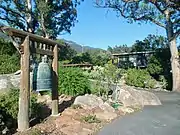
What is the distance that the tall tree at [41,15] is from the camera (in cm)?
2111

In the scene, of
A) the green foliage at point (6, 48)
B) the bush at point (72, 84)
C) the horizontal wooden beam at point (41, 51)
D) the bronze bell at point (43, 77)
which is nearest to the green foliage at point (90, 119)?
the bronze bell at point (43, 77)

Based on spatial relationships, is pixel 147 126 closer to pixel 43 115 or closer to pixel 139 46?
pixel 43 115

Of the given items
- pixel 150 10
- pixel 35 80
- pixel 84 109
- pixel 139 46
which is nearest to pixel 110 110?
pixel 84 109

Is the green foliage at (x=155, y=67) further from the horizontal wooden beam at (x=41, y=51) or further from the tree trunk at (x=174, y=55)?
the horizontal wooden beam at (x=41, y=51)

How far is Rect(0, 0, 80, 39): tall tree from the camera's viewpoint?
21109mm

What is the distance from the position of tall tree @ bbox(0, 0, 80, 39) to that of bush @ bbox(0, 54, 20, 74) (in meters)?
5.62

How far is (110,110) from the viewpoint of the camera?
7688 mm

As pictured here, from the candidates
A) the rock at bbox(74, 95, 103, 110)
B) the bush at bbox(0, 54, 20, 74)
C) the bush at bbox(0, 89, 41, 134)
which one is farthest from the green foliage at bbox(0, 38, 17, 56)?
the bush at bbox(0, 89, 41, 134)

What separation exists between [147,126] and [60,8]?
1829 centimetres

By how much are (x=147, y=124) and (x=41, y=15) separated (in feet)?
53.1

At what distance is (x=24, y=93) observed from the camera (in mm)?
5430

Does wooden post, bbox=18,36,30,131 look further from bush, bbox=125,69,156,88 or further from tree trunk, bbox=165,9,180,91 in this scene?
tree trunk, bbox=165,9,180,91

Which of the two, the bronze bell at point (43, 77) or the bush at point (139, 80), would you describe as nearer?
the bronze bell at point (43, 77)

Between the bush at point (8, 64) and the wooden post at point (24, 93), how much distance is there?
902cm
